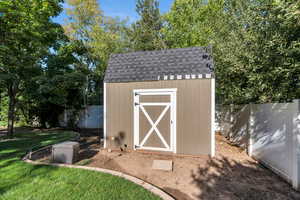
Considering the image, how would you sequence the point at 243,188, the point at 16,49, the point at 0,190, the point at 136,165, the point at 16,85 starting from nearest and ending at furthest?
the point at 0,190 < the point at 243,188 < the point at 136,165 < the point at 16,49 < the point at 16,85

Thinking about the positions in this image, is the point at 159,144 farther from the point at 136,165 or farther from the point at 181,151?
the point at 136,165

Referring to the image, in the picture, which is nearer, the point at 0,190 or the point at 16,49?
the point at 0,190

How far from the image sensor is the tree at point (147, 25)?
14742 millimetres

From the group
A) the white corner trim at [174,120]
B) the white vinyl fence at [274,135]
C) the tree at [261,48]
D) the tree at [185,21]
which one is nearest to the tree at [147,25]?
the tree at [185,21]

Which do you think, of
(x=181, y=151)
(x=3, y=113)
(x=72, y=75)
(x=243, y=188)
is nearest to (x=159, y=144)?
(x=181, y=151)

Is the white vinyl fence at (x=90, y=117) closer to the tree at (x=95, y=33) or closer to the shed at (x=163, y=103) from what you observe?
the tree at (x=95, y=33)

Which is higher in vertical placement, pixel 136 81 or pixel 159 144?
pixel 136 81

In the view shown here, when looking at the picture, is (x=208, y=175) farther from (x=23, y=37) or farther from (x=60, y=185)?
(x=23, y=37)

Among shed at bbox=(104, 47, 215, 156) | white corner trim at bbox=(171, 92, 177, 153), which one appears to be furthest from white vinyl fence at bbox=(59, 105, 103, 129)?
white corner trim at bbox=(171, 92, 177, 153)

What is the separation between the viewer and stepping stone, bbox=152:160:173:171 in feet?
14.0

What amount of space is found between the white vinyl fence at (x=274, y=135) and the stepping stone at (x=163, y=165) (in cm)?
248

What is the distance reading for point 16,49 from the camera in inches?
297

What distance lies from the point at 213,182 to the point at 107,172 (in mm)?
2360

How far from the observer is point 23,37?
22.6 feet
